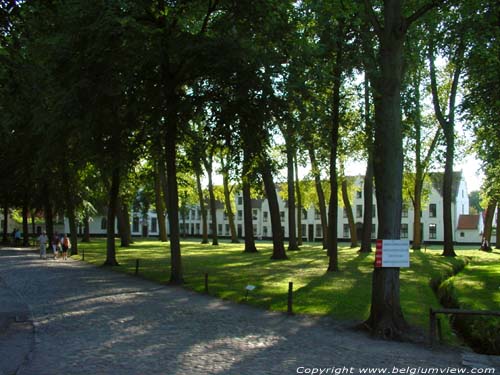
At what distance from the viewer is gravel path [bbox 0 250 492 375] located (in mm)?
8094

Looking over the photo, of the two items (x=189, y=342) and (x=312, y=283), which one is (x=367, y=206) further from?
(x=189, y=342)

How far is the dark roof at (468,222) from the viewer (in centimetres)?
8311

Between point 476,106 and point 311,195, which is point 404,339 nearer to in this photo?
point 476,106

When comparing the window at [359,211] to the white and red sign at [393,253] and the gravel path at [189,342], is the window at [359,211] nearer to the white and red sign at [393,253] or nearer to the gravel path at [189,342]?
the gravel path at [189,342]

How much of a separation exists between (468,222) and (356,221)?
56.6 ft

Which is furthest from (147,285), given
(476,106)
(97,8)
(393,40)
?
(476,106)

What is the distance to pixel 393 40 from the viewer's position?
11086 mm

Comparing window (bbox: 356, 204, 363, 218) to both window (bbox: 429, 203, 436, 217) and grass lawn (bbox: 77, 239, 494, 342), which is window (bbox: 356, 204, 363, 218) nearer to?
window (bbox: 429, 203, 436, 217)

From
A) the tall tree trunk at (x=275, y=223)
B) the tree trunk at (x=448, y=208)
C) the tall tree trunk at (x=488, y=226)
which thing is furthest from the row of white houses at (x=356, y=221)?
the tall tree trunk at (x=275, y=223)

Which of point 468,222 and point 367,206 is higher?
point 367,206

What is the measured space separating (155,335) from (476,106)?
1424 cm

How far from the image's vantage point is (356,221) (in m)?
87.3

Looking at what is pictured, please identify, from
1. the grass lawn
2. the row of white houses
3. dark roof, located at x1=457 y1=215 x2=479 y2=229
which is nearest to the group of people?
the grass lawn

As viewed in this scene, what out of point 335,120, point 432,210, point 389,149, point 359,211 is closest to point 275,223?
point 335,120
